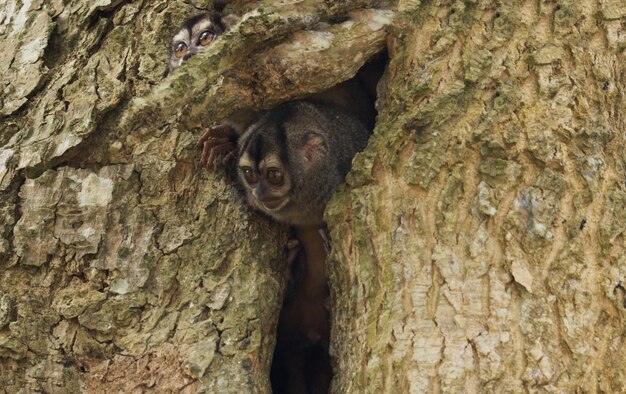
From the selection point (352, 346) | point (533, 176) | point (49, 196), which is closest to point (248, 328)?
point (352, 346)

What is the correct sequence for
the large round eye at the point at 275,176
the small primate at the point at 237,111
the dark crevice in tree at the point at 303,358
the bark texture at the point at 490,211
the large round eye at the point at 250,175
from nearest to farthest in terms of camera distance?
the bark texture at the point at 490,211 → the small primate at the point at 237,111 → the large round eye at the point at 250,175 → the large round eye at the point at 275,176 → the dark crevice in tree at the point at 303,358

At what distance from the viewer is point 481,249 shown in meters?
2.92

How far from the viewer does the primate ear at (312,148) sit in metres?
4.12

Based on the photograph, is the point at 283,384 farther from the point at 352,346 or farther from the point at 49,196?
the point at 49,196

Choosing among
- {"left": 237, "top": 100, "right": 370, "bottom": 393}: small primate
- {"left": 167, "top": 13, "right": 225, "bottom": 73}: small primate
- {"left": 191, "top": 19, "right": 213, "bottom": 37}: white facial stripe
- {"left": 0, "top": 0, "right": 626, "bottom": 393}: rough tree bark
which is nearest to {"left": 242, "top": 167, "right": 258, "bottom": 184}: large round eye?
{"left": 237, "top": 100, "right": 370, "bottom": 393}: small primate

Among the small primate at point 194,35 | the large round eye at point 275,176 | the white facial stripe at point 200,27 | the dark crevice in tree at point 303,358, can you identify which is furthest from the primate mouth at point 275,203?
the white facial stripe at point 200,27

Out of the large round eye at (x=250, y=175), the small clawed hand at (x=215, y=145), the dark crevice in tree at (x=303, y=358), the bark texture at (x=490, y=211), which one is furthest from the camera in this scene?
the dark crevice in tree at (x=303, y=358)

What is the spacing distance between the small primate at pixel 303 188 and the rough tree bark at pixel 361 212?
296mm

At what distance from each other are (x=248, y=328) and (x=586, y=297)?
134cm

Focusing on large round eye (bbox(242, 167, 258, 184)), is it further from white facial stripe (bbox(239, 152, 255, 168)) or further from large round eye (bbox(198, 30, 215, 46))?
large round eye (bbox(198, 30, 215, 46))

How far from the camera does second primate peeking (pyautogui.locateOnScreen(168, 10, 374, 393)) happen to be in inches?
157

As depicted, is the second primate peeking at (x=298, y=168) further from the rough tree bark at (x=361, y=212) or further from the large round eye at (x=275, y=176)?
the rough tree bark at (x=361, y=212)

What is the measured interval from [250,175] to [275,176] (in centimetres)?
17

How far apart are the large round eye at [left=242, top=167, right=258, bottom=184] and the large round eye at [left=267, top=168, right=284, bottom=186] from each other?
0.34ft
